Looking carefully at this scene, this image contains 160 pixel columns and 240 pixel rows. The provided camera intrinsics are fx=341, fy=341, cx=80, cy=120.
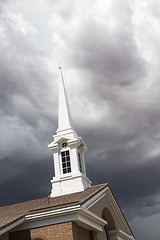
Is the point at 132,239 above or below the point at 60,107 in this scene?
below

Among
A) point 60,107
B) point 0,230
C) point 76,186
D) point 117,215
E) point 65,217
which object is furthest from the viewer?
point 60,107

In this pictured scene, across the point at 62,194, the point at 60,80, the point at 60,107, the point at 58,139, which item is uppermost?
the point at 60,80

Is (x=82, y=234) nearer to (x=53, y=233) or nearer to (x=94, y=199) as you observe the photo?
(x=53, y=233)

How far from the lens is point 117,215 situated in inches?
968

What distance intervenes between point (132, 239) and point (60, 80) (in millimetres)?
13757

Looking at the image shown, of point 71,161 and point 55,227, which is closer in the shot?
point 55,227

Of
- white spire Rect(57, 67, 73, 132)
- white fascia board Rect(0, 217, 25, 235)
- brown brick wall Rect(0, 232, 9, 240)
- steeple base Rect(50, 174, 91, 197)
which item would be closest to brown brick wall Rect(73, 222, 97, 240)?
white fascia board Rect(0, 217, 25, 235)

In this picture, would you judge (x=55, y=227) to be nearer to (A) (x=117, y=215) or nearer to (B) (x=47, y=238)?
(B) (x=47, y=238)

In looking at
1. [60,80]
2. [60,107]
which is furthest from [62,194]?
[60,80]

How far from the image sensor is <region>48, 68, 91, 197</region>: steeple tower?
2334 cm

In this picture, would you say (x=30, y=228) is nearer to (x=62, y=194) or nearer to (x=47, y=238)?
(x=47, y=238)

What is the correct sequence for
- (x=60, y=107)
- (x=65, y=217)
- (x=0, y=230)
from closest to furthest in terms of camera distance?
(x=0, y=230)
(x=65, y=217)
(x=60, y=107)

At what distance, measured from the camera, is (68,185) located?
23391 mm

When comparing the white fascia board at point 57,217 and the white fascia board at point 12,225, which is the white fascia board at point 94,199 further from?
the white fascia board at point 12,225
